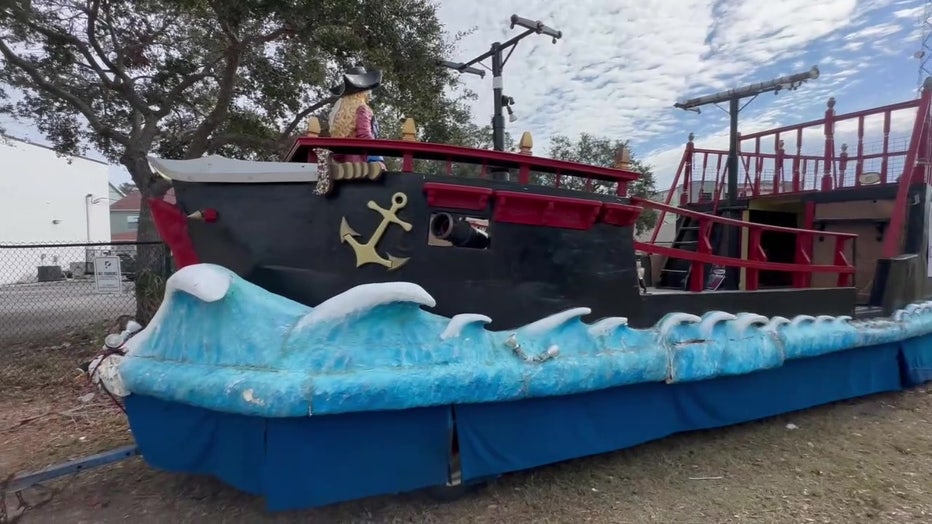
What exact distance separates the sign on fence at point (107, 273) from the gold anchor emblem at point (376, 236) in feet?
14.7

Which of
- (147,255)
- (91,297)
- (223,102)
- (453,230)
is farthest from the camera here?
(91,297)

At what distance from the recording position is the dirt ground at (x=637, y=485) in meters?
2.77

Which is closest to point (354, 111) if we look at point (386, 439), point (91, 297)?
point (386, 439)

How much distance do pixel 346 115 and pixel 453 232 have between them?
91 centimetres

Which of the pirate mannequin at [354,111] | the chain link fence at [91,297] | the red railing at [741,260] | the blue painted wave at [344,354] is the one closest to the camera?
the blue painted wave at [344,354]

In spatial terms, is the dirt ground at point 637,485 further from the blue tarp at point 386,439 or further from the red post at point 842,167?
the red post at point 842,167

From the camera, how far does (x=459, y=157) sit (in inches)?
108

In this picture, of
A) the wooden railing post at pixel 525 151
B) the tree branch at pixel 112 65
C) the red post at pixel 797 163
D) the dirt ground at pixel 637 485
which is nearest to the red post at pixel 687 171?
the red post at pixel 797 163

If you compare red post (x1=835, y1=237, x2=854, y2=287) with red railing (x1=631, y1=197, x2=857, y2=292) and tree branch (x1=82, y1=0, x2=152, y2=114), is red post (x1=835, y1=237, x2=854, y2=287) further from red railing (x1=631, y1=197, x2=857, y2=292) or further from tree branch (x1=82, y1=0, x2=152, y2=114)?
tree branch (x1=82, y1=0, x2=152, y2=114)

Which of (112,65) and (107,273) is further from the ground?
(112,65)

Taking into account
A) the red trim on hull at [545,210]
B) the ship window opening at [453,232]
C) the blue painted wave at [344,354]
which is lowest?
the blue painted wave at [344,354]

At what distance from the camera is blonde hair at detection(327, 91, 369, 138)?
9.41 ft

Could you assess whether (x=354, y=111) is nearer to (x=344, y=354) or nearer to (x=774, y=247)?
(x=344, y=354)

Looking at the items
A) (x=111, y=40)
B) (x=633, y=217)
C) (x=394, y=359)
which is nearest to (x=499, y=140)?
(x=633, y=217)
